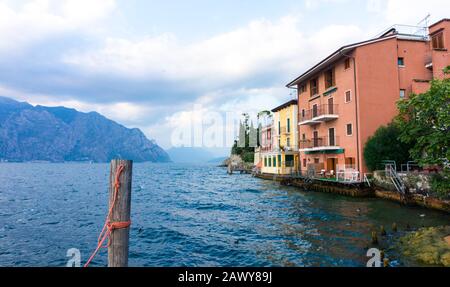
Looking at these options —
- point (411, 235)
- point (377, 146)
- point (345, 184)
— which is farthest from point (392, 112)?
point (411, 235)

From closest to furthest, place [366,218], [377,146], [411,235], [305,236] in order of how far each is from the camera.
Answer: [411,235] < [305,236] < [366,218] < [377,146]

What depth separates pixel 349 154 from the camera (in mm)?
28594

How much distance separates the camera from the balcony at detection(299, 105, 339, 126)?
31094mm

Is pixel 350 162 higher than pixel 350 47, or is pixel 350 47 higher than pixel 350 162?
pixel 350 47

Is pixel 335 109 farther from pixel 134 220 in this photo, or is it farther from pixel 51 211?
pixel 51 211

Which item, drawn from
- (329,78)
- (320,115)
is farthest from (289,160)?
(329,78)

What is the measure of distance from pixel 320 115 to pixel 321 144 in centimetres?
367

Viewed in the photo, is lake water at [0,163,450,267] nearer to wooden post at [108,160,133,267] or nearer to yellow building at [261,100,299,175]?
wooden post at [108,160,133,267]

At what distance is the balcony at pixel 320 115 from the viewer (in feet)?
102

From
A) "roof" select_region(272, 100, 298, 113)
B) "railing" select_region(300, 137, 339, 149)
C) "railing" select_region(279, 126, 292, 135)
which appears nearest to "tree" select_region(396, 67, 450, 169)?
"railing" select_region(300, 137, 339, 149)

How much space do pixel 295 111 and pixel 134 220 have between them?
3184cm

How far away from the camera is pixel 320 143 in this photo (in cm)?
3388

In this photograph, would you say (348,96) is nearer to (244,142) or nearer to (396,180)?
(396,180)

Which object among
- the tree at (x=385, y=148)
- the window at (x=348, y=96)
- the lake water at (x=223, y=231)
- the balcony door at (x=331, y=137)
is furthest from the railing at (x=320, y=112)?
the lake water at (x=223, y=231)
